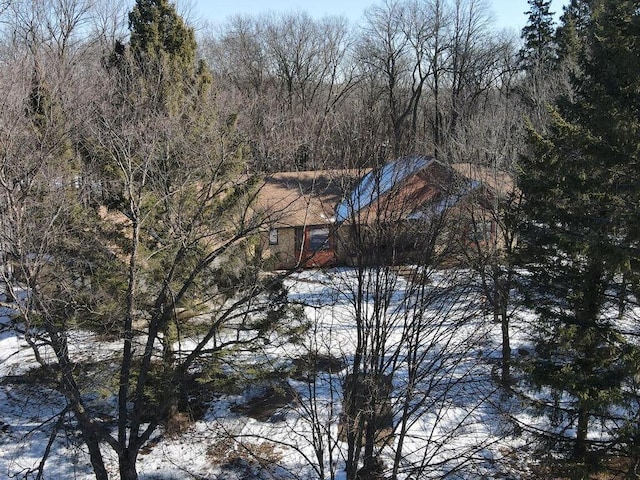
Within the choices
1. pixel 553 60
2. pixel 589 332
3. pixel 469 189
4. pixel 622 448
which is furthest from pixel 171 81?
pixel 553 60

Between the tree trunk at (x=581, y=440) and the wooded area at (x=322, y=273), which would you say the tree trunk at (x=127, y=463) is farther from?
the tree trunk at (x=581, y=440)

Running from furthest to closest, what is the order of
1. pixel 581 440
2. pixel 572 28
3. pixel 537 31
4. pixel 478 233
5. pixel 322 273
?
1. pixel 537 31
2. pixel 572 28
3. pixel 478 233
4. pixel 581 440
5. pixel 322 273

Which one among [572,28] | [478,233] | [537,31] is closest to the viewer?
[478,233]

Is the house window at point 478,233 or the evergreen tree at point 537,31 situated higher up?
the evergreen tree at point 537,31

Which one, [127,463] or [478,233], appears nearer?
[127,463]

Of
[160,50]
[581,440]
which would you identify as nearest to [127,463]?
[581,440]

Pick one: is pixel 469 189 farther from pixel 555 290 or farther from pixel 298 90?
pixel 298 90

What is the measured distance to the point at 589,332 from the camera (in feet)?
26.6

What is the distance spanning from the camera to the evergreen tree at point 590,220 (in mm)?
7191

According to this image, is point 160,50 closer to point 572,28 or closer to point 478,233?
point 478,233

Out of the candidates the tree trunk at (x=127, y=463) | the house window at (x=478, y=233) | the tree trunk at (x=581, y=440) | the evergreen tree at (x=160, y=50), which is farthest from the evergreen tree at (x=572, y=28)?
the tree trunk at (x=127, y=463)

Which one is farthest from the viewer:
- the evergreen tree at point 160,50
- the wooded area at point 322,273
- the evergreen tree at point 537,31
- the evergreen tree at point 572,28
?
the evergreen tree at point 537,31

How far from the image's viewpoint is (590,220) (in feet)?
25.7

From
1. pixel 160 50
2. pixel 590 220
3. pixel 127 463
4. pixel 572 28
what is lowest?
pixel 127 463
